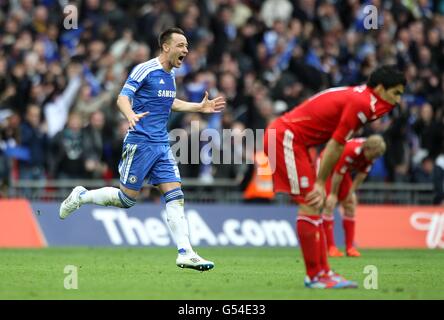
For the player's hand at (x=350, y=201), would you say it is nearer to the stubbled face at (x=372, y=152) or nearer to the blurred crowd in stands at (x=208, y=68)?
the stubbled face at (x=372, y=152)

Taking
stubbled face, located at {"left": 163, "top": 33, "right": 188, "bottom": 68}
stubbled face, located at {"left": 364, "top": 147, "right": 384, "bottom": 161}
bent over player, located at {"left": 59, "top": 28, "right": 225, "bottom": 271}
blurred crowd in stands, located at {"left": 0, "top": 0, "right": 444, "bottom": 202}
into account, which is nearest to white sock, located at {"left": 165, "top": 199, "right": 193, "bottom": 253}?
bent over player, located at {"left": 59, "top": 28, "right": 225, "bottom": 271}

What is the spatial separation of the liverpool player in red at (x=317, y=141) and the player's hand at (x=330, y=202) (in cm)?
588

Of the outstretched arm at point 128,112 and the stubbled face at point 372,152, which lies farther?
the stubbled face at point 372,152

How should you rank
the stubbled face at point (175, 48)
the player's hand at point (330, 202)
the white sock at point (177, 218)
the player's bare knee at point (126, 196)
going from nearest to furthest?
the white sock at point (177, 218) → the stubbled face at point (175, 48) → the player's bare knee at point (126, 196) → the player's hand at point (330, 202)

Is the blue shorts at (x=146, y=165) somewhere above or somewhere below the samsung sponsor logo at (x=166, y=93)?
below

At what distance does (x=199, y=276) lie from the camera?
43.2ft

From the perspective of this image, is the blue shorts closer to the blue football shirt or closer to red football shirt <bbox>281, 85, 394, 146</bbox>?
the blue football shirt

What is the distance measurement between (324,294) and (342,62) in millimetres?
15782

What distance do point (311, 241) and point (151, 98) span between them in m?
3.61

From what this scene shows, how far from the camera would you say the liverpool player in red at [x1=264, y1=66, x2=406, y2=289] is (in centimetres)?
1126

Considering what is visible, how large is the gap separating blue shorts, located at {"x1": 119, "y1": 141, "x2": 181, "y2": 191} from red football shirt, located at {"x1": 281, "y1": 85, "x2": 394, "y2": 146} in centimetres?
242

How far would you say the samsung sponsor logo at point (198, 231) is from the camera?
21.4 metres

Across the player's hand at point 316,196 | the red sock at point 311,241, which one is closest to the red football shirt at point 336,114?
the player's hand at point 316,196

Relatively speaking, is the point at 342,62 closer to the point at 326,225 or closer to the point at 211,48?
the point at 211,48
